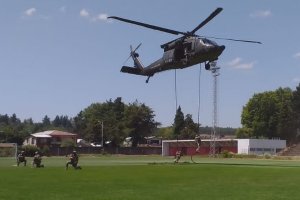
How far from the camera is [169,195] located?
2075cm

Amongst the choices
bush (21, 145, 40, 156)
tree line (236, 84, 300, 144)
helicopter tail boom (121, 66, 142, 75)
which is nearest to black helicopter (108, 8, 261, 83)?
helicopter tail boom (121, 66, 142, 75)

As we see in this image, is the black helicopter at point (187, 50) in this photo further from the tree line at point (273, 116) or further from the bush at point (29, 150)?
the tree line at point (273, 116)

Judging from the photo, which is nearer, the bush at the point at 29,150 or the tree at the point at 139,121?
the bush at the point at 29,150

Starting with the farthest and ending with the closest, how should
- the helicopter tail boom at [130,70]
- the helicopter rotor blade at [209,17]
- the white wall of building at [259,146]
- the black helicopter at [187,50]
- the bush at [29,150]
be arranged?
the white wall of building at [259,146] < the bush at [29,150] < the helicopter tail boom at [130,70] < the black helicopter at [187,50] < the helicopter rotor blade at [209,17]

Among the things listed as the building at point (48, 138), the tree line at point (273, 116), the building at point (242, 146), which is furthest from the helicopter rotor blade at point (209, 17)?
the building at point (48, 138)

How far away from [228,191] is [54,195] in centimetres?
692

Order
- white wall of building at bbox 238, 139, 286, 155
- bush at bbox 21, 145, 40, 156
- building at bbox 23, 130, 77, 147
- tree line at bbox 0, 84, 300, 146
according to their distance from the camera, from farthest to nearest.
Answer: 1. building at bbox 23, 130, 77, 147
2. tree line at bbox 0, 84, 300, 146
3. white wall of building at bbox 238, 139, 286, 155
4. bush at bbox 21, 145, 40, 156

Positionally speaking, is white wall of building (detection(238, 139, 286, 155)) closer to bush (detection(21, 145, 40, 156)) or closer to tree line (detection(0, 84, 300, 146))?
tree line (detection(0, 84, 300, 146))

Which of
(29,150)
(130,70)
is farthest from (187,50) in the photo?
(29,150)

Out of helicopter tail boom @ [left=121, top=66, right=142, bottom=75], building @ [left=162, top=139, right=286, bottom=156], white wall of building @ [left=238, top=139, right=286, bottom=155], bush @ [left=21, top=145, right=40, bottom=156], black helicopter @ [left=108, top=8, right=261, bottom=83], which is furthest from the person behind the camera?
building @ [left=162, top=139, right=286, bottom=156]

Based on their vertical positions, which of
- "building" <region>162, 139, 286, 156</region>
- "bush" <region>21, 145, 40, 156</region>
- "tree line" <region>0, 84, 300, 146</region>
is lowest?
"bush" <region>21, 145, 40, 156</region>

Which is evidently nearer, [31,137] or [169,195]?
[169,195]

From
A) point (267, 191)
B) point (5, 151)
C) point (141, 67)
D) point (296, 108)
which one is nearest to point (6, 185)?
point (267, 191)

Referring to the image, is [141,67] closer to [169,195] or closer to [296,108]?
[169,195]
